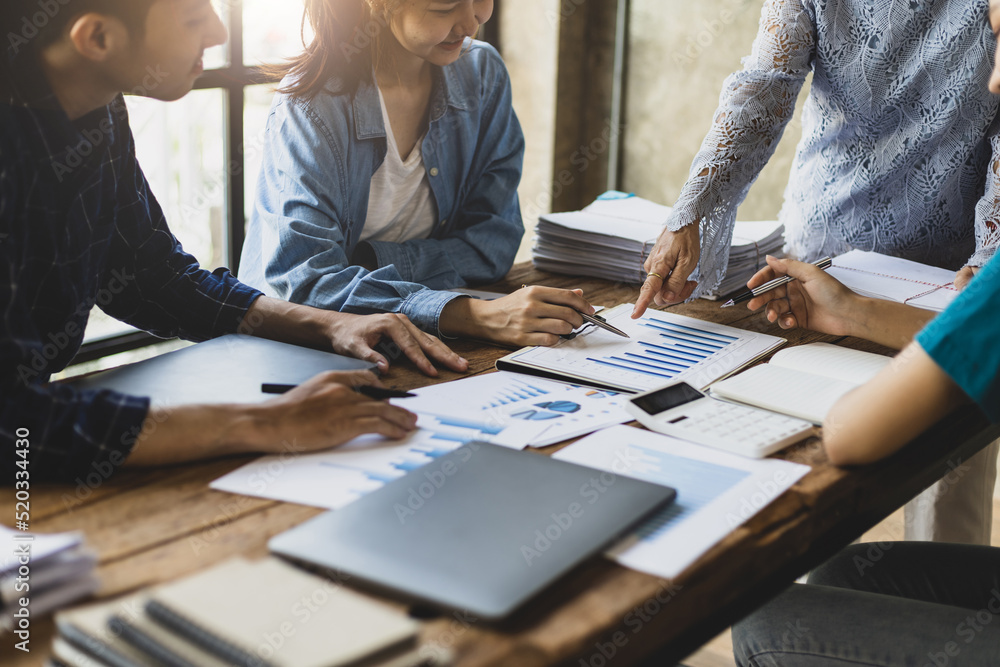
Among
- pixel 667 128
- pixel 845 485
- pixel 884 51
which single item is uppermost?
pixel 884 51

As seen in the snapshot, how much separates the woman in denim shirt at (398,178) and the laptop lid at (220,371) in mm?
239

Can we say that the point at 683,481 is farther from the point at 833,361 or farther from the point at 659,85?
the point at 659,85

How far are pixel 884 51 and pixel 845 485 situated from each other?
98 centimetres

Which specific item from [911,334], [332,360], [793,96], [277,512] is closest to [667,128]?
[793,96]

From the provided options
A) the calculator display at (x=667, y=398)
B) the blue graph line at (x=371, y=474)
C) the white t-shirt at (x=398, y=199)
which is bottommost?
the blue graph line at (x=371, y=474)

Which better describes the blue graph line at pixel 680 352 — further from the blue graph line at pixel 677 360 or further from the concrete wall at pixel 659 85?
the concrete wall at pixel 659 85

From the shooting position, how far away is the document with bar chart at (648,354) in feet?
4.30

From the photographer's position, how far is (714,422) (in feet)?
3.74

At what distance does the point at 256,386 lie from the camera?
3.81 ft

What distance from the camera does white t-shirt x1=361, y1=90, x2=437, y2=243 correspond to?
171cm

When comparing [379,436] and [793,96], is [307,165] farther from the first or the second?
[793,96]
